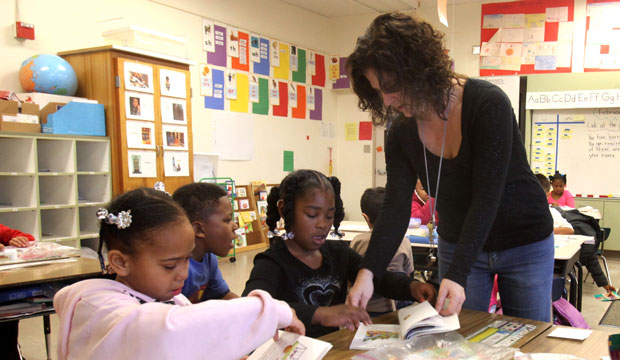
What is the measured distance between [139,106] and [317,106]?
370 centimetres

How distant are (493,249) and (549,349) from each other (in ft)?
1.03

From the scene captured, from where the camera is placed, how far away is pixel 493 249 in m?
1.38

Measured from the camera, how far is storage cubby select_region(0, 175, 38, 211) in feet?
12.7

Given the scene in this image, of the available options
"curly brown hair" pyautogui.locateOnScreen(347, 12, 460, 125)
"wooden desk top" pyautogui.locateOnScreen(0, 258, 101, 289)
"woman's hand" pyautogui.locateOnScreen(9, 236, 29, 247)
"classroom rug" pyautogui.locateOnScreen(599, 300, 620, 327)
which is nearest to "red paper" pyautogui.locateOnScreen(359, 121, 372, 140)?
"classroom rug" pyautogui.locateOnScreen(599, 300, 620, 327)

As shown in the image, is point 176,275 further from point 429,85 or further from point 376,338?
point 429,85

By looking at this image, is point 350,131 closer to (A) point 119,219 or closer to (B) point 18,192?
(B) point 18,192

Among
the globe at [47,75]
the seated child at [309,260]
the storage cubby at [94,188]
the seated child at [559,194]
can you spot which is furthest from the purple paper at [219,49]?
the seated child at [309,260]

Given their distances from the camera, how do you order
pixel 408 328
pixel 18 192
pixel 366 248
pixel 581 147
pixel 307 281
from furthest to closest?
pixel 581 147
pixel 18 192
pixel 366 248
pixel 307 281
pixel 408 328

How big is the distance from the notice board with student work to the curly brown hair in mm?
5754

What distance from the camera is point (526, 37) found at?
6.93 m

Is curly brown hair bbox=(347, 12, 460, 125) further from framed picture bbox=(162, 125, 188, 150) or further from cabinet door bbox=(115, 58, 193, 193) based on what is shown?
framed picture bbox=(162, 125, 188, 150)

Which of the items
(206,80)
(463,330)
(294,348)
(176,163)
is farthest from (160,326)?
(206,80)

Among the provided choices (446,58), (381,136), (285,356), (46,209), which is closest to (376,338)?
(285,356)

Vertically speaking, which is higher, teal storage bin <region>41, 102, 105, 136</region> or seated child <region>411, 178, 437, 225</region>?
teal storage bin <region>41, 102, 105, 136</region>
